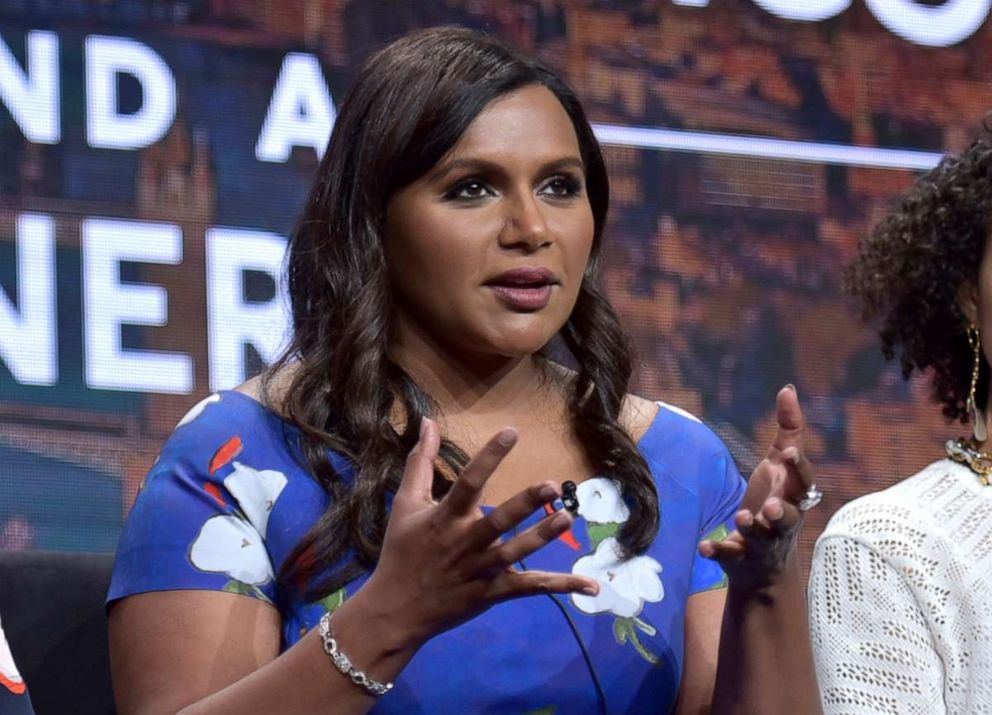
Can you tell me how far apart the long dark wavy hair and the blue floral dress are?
0.08 feet

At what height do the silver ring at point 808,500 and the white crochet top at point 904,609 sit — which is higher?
the silver ring at point 808,500

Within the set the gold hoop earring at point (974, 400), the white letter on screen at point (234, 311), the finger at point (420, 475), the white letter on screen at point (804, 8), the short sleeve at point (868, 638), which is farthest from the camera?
the white letter on screen at point (804, 8)

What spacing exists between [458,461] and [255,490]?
216 mm

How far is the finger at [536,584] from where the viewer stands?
161 cm

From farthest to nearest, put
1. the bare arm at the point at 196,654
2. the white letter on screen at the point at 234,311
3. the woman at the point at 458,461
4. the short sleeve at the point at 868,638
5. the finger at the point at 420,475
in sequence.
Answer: the white letter on screen at the point at 234,311, the short sleeve at the point at 868,638, the woman at the point at 458,461, the bare arm at the point at 196,654, the finger at the point at 420,475

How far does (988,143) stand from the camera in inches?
99.3

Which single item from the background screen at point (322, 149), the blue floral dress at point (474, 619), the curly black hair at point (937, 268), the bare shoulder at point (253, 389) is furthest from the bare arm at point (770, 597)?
the background screen at point (322, 149)

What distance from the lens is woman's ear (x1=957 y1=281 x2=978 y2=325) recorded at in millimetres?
2451

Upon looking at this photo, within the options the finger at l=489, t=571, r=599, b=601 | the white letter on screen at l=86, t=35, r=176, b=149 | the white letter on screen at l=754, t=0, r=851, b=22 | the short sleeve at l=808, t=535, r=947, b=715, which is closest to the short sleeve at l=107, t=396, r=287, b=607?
the finger at l=489, t=571, r=599, b=601

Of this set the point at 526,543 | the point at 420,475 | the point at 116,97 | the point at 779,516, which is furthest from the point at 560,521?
the point at 116,97

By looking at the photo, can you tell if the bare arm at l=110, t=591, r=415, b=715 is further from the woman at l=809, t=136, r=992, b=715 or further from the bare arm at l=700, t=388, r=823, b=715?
the woman at l=809, t=136, r=992, b=715

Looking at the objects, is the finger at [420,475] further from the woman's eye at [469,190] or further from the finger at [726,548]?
the woman's eye at [469,190]

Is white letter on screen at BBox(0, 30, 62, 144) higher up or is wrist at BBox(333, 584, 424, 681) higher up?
white letter on screen at BBox(0, 30, 62, 144)

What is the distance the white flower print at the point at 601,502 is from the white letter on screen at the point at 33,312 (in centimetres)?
94
